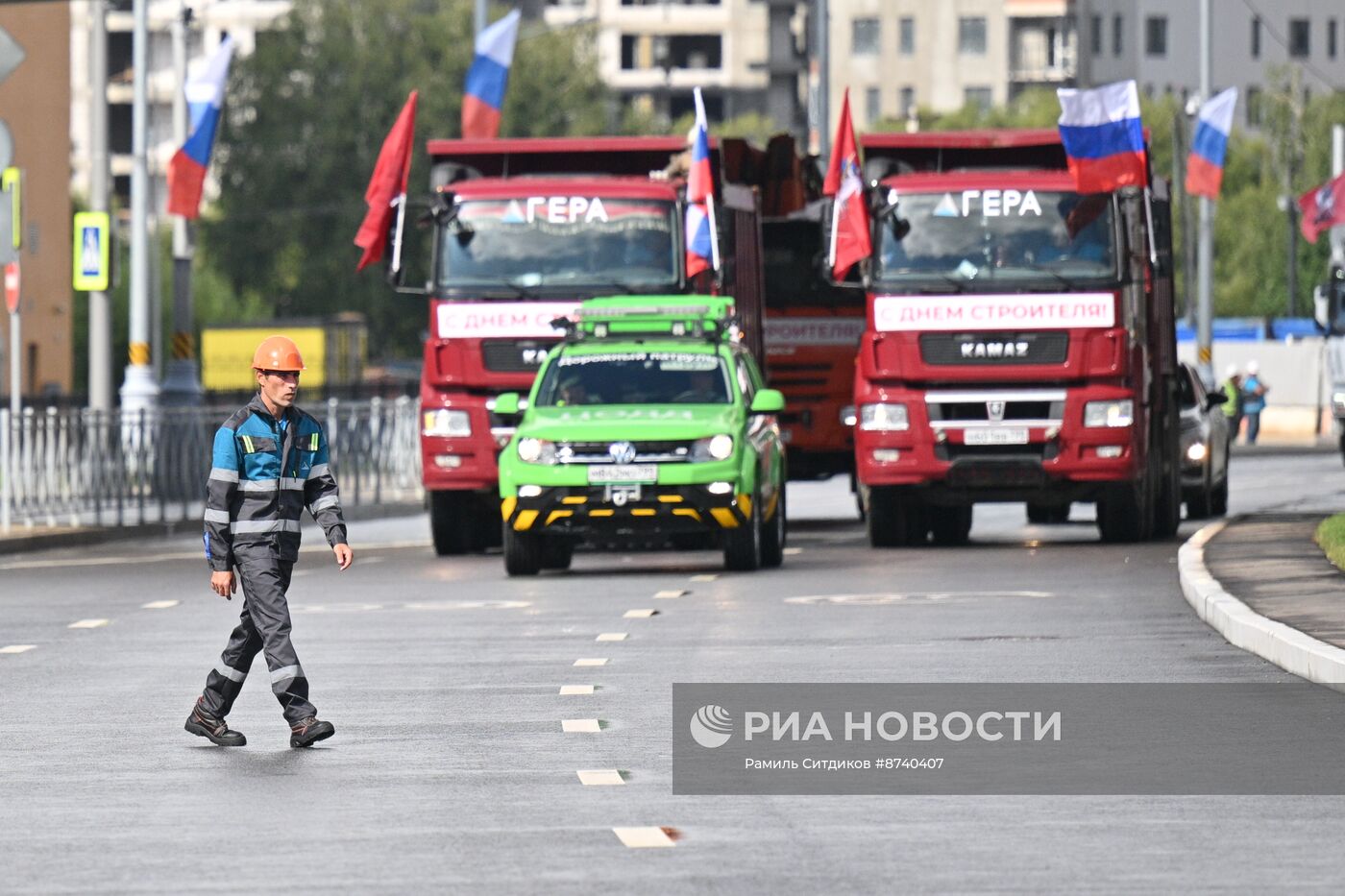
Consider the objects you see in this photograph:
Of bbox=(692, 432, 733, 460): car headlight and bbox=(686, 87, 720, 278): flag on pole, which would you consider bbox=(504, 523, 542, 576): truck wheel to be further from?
bbox=(686, 87, 720, 278): flag on pole

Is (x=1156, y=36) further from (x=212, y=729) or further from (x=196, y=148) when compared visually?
(x=212, y=729)

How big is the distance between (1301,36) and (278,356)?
128 meters

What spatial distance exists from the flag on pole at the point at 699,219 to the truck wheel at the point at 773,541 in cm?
285

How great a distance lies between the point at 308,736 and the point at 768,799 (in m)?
2.51

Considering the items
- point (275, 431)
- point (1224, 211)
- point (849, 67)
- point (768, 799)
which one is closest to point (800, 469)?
point (275, 431)

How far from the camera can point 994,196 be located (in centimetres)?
2698

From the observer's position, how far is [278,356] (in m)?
13.2

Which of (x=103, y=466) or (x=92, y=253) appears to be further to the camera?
(x=92, y=253)

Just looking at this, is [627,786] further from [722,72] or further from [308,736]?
[722,72]

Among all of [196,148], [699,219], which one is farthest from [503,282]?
[196,148]

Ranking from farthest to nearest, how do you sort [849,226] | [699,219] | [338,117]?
[338,117] < [699,219] < [849,226]

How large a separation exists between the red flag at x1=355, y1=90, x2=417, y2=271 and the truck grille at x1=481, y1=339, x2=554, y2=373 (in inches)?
89.7

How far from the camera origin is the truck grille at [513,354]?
27.5 meters

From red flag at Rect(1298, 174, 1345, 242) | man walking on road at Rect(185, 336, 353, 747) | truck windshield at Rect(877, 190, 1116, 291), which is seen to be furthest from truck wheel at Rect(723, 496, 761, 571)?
red flag at Rect(1298, 174, 1345, 242)
